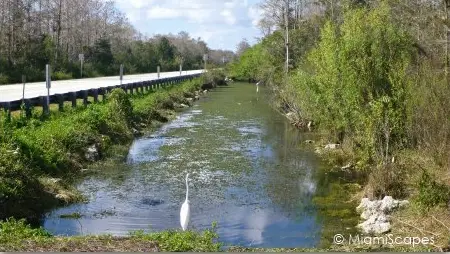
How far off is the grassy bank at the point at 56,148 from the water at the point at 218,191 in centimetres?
53

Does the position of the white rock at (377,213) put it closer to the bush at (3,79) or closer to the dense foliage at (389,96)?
the dense foliage at (389,96)

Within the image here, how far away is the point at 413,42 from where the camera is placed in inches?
718

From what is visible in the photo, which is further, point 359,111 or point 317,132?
point 317,132

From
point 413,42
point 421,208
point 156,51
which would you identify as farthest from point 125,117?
point 156,51

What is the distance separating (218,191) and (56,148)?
4550 millimetres

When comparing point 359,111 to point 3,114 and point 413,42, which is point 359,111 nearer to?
point 413,42

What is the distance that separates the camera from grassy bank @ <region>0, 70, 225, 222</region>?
38.2 feet

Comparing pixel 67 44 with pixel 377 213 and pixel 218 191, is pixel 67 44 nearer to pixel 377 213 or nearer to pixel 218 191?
pixel 218 191

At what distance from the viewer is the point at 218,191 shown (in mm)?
14375

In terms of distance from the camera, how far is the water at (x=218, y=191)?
11.2 metres

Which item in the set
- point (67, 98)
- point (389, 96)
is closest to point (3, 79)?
point (67, 98)

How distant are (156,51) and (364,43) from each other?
230ft

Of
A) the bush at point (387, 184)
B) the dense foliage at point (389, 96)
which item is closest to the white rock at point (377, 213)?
the bush at point (387, 184)

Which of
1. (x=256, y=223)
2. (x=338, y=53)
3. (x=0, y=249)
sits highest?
(x=338, y=53)
